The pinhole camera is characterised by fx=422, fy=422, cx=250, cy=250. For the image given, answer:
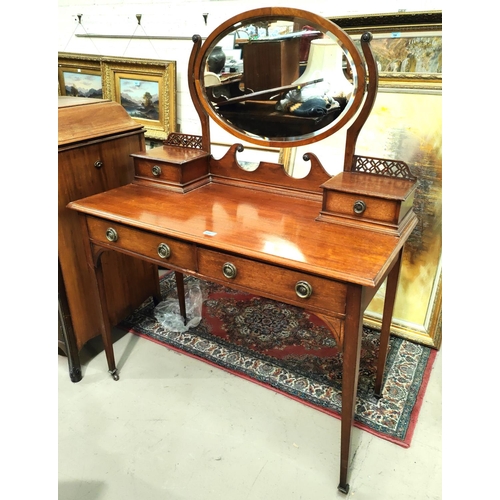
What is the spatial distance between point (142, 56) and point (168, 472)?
8.17 feet

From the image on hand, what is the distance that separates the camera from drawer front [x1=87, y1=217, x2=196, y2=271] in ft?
4.99

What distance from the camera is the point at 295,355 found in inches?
85.7

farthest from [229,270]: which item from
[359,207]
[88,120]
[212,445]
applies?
[88,120]

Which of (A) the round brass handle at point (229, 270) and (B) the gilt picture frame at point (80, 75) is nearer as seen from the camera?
(A) the round brass handle at point (229, 270)

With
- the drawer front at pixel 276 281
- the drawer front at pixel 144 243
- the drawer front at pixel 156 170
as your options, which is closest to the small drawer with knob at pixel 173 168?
the drawer front at pixel 156 170

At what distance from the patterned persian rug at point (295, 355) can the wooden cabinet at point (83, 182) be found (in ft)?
1.40

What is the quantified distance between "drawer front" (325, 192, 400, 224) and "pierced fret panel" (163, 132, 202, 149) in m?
0.77

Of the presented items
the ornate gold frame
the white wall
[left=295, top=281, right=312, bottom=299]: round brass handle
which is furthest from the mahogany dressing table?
the ornate gold frame

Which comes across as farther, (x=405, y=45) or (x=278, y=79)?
(x=405, y=45)

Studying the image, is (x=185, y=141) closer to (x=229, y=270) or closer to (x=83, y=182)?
(x=83, y=182)

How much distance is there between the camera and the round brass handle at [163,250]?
1546mm

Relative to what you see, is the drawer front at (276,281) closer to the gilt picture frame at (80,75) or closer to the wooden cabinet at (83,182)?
the wooden cabinet at (83,182)

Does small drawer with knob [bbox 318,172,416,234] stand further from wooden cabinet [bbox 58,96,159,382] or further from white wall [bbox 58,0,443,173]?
wooden cabinet [bbox 58,96,159,382]

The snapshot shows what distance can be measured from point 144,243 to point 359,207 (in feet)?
2.63
